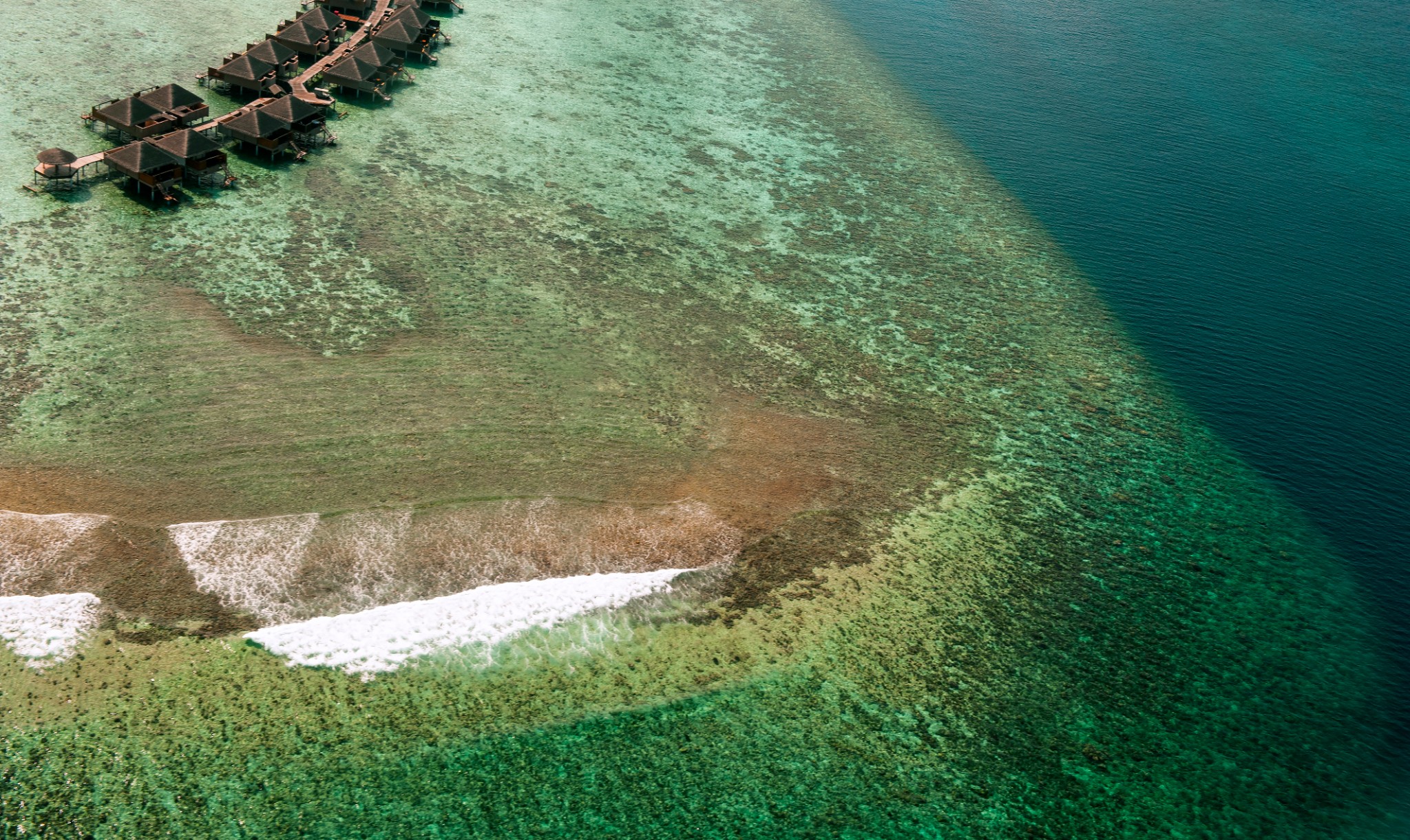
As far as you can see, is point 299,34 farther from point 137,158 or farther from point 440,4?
point 137,158

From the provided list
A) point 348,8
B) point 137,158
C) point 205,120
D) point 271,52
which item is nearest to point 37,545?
point 137,158

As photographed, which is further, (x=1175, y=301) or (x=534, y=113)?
(x=534, y=113)

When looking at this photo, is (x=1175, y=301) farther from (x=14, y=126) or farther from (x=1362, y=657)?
(x=14, y=126)

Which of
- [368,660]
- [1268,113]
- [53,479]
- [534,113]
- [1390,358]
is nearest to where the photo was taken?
[368,660]

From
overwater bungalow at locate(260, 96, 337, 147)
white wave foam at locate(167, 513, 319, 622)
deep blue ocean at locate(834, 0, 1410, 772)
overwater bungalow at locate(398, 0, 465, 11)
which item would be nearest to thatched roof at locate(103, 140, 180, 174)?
overwater bungalow at locate(260, 96, 337, 147)

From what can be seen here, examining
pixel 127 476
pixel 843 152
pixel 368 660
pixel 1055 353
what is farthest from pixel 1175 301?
pixel 127 476

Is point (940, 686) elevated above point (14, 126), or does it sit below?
below
